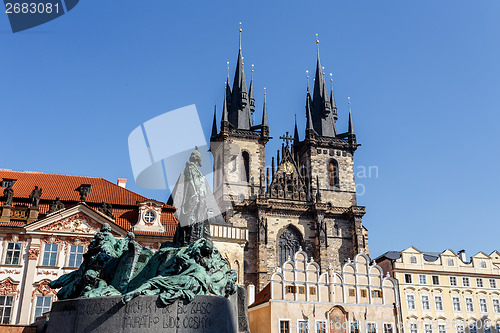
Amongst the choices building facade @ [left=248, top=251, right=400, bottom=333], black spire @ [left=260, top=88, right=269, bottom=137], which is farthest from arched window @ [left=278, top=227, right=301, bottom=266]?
building facade @ [left=248, top=251, right=400, bottom=333]

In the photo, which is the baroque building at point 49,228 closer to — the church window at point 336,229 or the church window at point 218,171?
the church window at point 218,171

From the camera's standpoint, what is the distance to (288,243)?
4334cm

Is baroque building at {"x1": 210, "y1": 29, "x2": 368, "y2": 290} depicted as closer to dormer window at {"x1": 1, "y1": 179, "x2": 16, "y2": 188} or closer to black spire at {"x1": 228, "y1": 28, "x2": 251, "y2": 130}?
black spire at {"x1": 228, "y1": 28, "x2": 251, "y2": 130}

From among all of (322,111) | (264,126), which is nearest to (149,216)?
(264,126)

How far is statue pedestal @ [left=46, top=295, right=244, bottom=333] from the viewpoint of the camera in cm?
729

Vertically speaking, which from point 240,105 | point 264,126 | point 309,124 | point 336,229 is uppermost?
point 240,105

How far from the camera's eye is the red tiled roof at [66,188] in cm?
2494

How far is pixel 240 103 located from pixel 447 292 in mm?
28130

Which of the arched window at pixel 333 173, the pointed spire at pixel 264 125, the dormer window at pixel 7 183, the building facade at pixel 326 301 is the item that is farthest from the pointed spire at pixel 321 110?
the dormer window at pixel 7 183

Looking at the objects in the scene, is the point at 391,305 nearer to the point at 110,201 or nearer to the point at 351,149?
the point at 110,201

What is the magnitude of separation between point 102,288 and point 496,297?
3163 centimetres

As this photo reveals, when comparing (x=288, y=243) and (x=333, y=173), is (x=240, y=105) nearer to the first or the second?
(x=333, y=173)

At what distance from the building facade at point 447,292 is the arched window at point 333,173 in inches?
590

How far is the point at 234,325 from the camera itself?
8.05 metres
